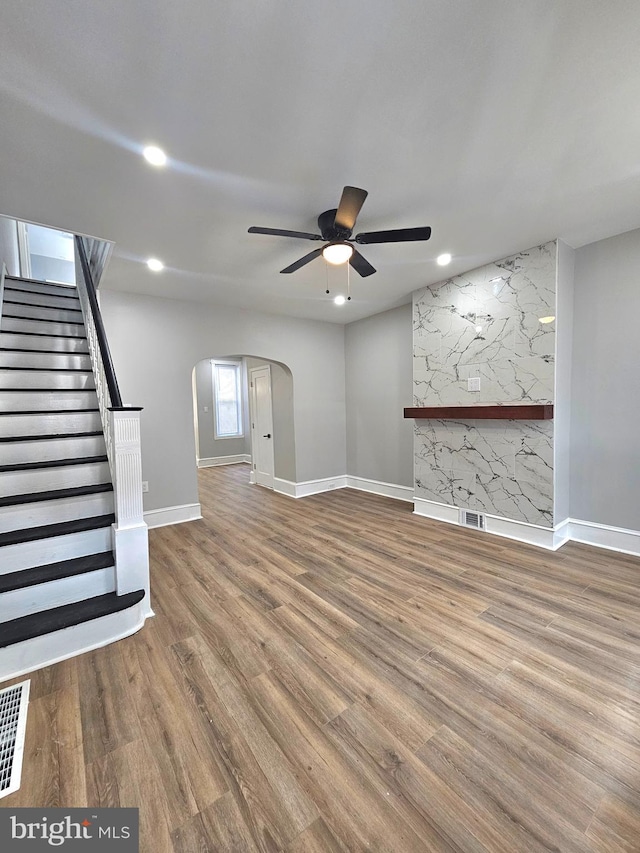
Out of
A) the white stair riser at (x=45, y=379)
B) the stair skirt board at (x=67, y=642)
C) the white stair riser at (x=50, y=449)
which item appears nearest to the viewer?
the stair skirt board at (x=67, y=642)

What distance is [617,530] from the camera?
3.51 metres

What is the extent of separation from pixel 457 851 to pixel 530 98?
10.6ft

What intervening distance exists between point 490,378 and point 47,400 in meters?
4.55

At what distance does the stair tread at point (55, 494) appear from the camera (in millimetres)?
2400

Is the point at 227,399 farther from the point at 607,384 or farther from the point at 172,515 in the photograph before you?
the point at 607,384

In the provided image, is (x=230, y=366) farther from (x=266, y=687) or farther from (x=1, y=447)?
(x=266, y=687)

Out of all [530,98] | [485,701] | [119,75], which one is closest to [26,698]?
[485,701]

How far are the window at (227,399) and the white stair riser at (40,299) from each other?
4.47m

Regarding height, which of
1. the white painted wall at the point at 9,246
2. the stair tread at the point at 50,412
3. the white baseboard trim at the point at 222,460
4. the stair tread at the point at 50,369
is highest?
the white painted wall at the point at 9,246

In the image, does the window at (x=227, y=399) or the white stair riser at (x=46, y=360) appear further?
the window at (x=227, y=399)

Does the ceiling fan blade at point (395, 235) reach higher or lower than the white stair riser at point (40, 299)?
lower

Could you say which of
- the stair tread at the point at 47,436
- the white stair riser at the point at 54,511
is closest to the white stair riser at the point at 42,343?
the stair tread at the point at 47,436

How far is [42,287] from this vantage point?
4.71 m

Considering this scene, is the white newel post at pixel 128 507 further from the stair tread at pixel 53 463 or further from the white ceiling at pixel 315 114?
the white ceiling at pixel 315 114
